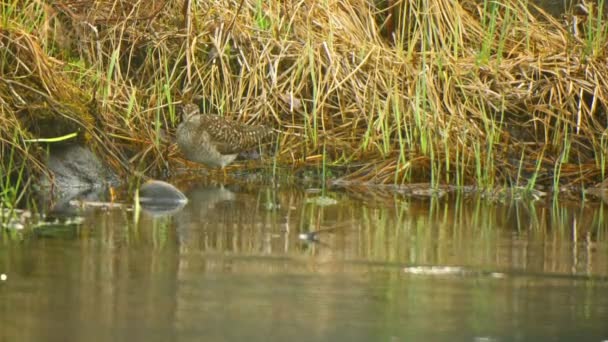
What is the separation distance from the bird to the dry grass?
0.25m

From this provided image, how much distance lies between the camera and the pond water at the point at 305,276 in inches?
201

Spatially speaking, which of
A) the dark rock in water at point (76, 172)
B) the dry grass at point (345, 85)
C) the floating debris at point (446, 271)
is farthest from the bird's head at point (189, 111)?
the floating debris at point (446, 271)

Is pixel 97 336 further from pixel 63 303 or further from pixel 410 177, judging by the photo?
pixel 410 177

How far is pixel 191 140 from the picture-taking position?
1112cm

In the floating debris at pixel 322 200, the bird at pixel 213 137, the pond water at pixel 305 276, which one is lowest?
the pond water at pixel 305 276

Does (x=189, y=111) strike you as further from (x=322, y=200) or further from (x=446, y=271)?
(x=446, y=271)

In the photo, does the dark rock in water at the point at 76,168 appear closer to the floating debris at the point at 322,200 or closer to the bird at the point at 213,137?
the bird at the point at 213,137

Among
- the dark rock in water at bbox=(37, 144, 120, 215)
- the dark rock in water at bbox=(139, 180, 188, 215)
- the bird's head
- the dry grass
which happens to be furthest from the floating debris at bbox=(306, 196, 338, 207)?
the bird's head

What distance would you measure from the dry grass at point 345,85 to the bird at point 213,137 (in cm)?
25

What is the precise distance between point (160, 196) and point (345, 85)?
10.4 ft

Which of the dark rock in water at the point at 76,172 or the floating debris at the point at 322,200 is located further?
the dark rock in water at the point at 76,172

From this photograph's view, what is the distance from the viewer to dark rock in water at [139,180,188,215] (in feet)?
29.8

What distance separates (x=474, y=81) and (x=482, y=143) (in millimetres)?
837

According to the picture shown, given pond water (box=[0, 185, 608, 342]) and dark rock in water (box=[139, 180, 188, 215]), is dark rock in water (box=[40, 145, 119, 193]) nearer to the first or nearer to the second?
dark rock in water (box=[139, 180, 188, 215])
